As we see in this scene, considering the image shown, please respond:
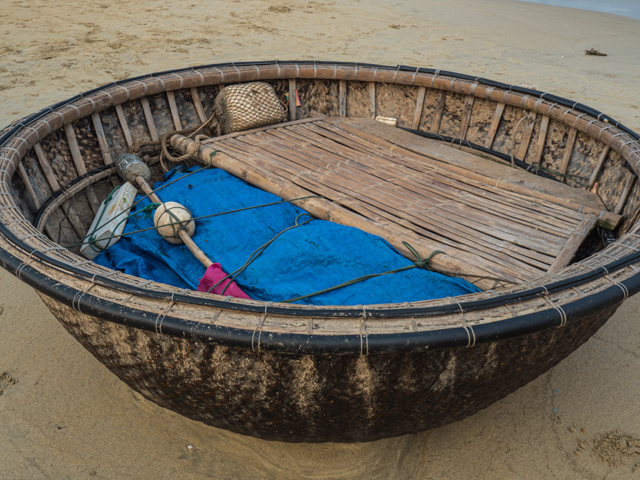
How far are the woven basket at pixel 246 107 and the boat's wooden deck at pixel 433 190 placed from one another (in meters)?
0.09

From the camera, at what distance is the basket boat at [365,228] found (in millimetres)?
1550

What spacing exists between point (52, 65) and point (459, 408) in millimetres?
6843

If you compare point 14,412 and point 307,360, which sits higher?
point 307,360

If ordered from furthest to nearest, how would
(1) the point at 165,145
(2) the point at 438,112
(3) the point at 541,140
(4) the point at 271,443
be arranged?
(2) the point at 438,112
(1) the point at 165,145
(3) the point at 541,140
(4) the point at 271,443

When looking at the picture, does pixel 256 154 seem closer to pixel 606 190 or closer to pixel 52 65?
pixel 606 190

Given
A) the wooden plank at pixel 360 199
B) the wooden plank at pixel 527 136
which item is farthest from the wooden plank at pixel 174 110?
the wooden plank at pixel 527 136

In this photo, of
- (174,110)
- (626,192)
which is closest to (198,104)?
(174,110)

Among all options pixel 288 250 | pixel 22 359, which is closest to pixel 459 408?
pixel 288 250

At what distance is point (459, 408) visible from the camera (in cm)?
189

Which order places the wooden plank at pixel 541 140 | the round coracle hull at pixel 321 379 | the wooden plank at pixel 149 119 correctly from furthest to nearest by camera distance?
the wooden plank at pixel 149 119 → the wooden plank at pixel 541 140 → the round coracle hull at pixel 321 379

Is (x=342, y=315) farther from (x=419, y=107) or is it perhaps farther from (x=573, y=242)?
(x=419, y=107)

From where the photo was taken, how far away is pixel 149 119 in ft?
11.6

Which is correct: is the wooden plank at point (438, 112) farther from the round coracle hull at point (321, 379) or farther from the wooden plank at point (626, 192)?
the round coracle hull at point (321, 379)

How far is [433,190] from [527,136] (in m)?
0.97
